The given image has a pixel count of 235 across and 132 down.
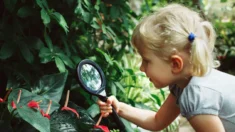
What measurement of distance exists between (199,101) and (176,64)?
0.19 meters

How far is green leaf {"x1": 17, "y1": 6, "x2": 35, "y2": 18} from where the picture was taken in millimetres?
2029

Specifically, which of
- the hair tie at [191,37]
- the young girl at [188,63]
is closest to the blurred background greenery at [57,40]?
the young girl at [188,63]

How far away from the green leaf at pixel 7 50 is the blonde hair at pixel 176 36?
2.65 ft

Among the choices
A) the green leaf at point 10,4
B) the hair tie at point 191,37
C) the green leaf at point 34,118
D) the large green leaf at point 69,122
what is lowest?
the large green leaf at point 69,122

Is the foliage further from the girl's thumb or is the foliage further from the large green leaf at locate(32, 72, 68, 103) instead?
the girl's thumb

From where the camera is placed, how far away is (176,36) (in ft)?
5.16

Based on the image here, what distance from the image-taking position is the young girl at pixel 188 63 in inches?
62.3

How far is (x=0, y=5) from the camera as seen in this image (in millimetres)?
2291

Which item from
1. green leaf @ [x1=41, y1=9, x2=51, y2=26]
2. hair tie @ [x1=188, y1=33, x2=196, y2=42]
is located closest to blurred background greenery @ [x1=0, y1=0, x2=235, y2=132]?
green leaf @ [x1=41, y1=9, x2=51, y2=26]

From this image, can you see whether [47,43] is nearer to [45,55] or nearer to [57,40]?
[45,55]

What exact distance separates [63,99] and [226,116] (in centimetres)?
108

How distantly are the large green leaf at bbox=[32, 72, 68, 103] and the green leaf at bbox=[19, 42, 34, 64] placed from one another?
0.16 m

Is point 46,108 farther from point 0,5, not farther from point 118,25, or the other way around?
point 118,25

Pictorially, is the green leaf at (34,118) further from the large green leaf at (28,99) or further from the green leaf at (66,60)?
the green leaf at (66,60)
